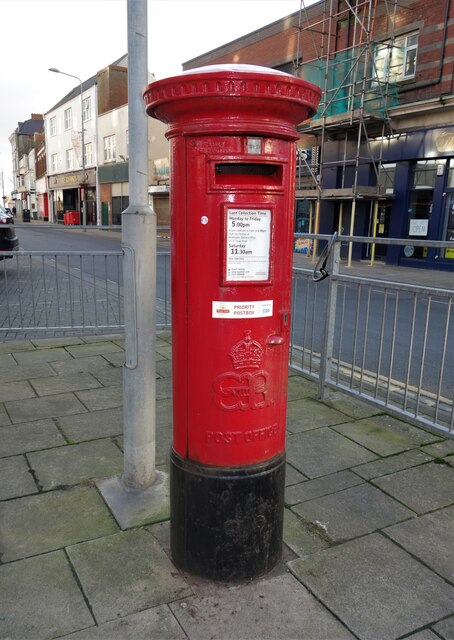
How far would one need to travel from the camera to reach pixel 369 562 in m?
2.54

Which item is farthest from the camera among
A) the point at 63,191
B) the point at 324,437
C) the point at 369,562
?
the point at 63,191

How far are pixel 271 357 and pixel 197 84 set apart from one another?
1.15 m

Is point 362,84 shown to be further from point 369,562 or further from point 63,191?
point 63,191

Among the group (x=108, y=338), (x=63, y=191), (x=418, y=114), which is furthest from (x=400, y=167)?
(x=63, y=191)

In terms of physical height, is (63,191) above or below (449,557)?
above

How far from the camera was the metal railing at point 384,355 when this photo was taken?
402 centimetres

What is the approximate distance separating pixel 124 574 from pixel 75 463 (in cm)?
120

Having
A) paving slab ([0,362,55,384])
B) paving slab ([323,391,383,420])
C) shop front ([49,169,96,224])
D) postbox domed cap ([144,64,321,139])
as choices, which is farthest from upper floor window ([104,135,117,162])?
postbox domed cap ([144,64,321,139])

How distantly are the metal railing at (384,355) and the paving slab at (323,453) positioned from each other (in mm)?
624

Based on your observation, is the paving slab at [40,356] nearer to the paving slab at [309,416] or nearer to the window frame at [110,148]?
the paving slab at [309,416]

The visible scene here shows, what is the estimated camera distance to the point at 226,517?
235cm

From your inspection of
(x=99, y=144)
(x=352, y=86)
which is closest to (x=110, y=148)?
(x=99, y=144)

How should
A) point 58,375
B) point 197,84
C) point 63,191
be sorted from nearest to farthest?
point 197,84 → point 58,375 → point 63,191

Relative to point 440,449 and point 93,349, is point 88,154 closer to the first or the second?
point 93,349
